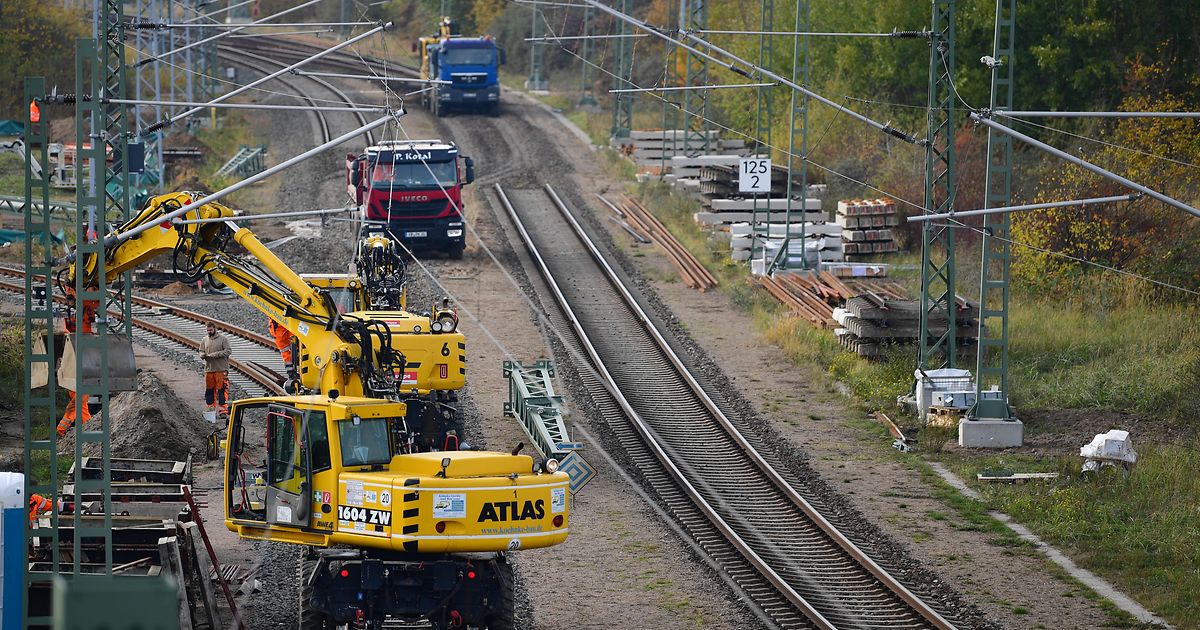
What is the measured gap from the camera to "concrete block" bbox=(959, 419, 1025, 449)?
25.8 metres

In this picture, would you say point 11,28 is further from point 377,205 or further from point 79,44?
point 79,44

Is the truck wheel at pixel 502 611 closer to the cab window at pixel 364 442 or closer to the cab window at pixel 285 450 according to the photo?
the cab window at pixel 364 442

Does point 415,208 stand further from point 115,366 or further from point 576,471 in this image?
point 115,366

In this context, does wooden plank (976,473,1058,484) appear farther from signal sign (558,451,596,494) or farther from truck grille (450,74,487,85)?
truck grille (450,74,487,85)

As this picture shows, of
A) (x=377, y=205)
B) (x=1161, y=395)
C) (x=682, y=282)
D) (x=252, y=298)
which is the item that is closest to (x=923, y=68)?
(x=682, y=282)

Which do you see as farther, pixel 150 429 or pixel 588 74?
pixel 588 74

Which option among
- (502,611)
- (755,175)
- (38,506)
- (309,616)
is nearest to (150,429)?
(38,506)

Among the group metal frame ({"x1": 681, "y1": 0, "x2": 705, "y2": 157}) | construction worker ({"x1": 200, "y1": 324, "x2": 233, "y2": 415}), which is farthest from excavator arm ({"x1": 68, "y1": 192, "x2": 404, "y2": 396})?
metal frame ({"x1": 681, "y1": 0, "x2": 705, "y2": 157})

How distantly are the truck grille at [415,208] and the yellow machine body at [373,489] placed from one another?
78.9 feet

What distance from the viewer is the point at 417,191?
40000mm

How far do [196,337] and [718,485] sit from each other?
14.1 meters

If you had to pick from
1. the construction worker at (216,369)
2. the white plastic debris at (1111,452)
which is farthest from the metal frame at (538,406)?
the white plastic debris at (1111,452)

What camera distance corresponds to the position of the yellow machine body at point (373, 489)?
1443 cm

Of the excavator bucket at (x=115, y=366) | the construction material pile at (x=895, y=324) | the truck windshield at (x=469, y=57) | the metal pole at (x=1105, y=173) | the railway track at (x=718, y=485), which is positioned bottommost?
the railway track at (x=718, y=485)
